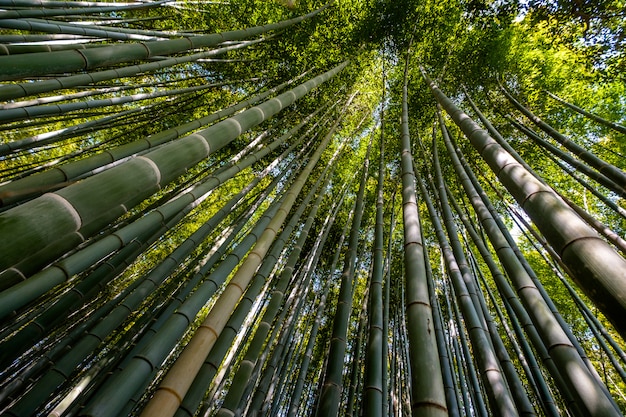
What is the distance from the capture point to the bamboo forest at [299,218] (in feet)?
3.08

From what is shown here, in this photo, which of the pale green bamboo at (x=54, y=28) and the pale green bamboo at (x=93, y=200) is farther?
the pale green bamboo at (x=54, y=28)

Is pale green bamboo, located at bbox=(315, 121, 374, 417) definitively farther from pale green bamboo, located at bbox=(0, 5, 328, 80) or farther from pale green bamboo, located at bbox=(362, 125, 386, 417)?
pale green bamboo, located at bbox=(0, 5, 328, 80)

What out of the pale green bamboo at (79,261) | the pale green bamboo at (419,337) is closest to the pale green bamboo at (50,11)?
the pale green bamboo at (79,261)

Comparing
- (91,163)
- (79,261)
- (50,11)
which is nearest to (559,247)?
(79,261)

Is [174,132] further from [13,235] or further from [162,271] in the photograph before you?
[13,235]

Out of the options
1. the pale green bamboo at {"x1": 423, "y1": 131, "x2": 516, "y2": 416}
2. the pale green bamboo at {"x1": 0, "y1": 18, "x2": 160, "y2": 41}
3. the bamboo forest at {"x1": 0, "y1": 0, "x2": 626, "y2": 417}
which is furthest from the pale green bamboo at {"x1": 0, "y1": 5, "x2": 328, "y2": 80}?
the pale green bamboo at {"x1": 423, "y1": 131, "x2": 516, "y2": 416}

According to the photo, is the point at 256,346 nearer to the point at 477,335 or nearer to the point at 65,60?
the point at 477,335

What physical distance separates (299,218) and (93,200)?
2.15 metres

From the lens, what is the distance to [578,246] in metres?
0.69

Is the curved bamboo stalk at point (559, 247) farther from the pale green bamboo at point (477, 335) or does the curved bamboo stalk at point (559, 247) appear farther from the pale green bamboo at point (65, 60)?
the pale green bamboo at point (65, 60)

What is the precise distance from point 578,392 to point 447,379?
161cm

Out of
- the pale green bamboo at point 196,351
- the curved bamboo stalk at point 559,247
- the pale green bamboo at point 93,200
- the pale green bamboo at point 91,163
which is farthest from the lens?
the pale green bamboo at point 91,163

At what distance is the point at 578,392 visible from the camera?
35.3 inches

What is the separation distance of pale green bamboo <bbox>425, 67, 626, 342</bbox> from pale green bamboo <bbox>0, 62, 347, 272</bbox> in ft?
3.48
